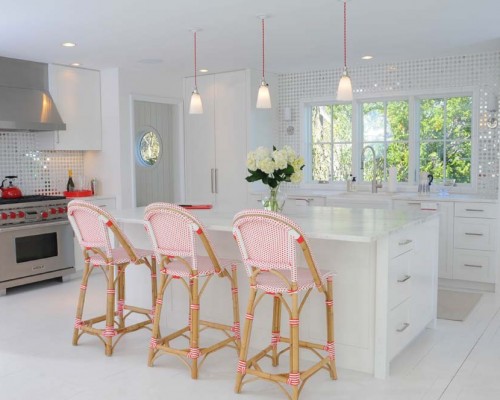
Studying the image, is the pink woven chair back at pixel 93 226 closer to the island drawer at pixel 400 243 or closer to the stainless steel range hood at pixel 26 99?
the island drawer at pixel 400 243

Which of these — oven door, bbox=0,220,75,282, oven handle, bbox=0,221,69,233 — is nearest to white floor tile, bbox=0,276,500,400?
oven door, bbox=0,220,75,282

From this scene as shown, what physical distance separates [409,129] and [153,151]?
119 inches

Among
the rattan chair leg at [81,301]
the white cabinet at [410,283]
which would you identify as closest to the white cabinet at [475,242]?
the white cabinet at [410,283]

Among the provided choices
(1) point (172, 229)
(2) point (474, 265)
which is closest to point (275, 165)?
(1) point (172, 229)

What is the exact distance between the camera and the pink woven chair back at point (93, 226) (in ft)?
11.3

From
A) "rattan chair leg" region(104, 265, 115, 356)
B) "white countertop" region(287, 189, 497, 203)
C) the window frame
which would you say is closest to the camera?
"rattan chair leg" region(104, 265, 115, 356)

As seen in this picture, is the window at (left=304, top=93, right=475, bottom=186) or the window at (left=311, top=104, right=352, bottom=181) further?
the window at (left=311, top=104, right=352, bottom=181)

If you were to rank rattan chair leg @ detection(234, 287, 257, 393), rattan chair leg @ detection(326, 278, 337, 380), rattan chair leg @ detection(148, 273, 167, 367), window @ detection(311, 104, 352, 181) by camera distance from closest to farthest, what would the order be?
rattan chair leg @ detection(234, 287, 257, 393) → rattan chair leg @ detection(326, 278, 337, 380) → rattan chair leg @ detection(148, 273, 167, 367) → window @ detection(311, 104, 352, 181)

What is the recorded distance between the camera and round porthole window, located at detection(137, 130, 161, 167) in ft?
22.1

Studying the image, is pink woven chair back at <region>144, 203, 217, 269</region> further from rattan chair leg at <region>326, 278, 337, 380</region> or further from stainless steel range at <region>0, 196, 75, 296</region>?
stainless steel range at <region>0, 196, 75, 296</region>

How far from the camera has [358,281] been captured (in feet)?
10.6

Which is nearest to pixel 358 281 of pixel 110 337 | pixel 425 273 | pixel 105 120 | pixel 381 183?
pixel 425 273

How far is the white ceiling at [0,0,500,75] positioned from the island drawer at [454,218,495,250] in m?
1.62

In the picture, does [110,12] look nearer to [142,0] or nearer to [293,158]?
[142,0]
